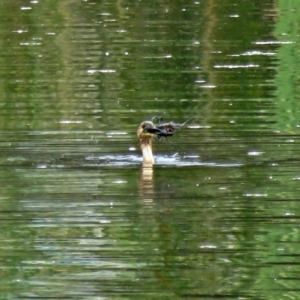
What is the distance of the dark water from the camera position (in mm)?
6547

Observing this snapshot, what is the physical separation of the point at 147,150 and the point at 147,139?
0.10 m

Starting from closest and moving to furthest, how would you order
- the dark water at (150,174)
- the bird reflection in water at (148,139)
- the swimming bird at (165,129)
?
the dark water at (150,174)
the bird reflection in water at (148,139)
the swimming bird at (165,129)

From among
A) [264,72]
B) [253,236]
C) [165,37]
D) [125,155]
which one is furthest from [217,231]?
[165,37]

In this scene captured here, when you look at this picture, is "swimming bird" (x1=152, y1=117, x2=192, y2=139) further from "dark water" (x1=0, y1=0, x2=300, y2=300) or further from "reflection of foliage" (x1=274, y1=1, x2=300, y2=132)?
"reflection of foliage" (x1=274, y1=1, x2=300, y2=132)

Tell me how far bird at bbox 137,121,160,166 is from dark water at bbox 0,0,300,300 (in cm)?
10

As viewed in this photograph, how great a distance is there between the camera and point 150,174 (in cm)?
866

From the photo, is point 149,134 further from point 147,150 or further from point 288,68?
point 288,68

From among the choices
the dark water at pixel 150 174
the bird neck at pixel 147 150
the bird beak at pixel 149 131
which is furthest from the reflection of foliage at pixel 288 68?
the bird neck at pixel 147 150

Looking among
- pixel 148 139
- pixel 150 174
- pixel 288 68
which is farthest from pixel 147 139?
pixel 288 68

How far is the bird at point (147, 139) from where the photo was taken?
9.01 meters

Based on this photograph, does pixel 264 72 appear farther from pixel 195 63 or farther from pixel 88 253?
pixel 88 253

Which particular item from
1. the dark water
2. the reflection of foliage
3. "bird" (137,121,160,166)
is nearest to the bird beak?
"bird" (137,121,160,166)

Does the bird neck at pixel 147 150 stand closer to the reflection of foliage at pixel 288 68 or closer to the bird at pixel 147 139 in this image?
the bird at pixel 147 139

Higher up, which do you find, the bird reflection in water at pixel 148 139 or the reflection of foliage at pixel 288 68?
the bird reflection in water at pixel 148 139
